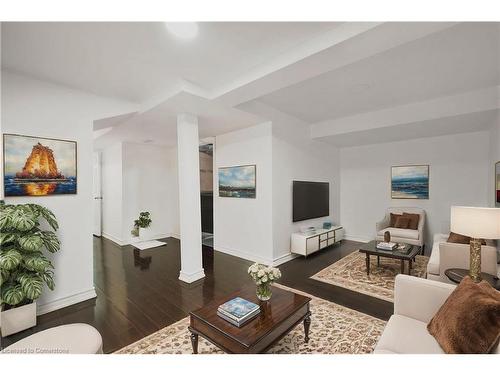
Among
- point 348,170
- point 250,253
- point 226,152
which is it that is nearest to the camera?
point 250,253

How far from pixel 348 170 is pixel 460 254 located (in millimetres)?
3690

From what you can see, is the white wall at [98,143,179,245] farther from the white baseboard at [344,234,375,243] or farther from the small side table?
the small side table

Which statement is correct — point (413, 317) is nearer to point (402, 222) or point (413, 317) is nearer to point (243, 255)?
point (243, 255)

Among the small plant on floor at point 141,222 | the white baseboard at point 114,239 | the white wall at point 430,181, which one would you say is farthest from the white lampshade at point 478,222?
the white baseboard at point 114,239

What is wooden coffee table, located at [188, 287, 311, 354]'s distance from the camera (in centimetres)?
156

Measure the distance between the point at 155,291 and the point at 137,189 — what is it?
347 cm

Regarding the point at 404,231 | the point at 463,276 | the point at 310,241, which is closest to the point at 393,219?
the point at 404,231

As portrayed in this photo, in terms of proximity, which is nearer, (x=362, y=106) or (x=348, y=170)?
(x=362, y=106)

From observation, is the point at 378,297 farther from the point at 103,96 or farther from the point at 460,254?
the point at 103,96

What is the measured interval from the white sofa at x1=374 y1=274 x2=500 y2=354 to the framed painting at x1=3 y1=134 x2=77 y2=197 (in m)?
3.46

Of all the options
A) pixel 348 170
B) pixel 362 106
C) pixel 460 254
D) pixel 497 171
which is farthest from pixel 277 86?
pixel 348 170

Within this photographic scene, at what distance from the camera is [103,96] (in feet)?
10.4
